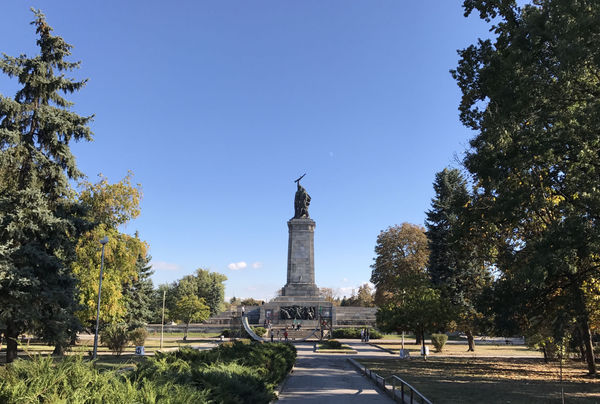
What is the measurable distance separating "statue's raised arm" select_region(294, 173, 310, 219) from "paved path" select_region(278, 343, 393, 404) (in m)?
33.3

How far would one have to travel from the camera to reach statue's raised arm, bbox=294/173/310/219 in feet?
178

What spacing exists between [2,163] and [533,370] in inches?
1015

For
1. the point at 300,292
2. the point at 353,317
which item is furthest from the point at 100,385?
the point at 353,317

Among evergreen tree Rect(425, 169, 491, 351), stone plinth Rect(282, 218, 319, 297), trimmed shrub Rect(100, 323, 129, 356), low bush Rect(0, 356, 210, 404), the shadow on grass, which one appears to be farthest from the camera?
stone plinth Rect(282, 218, 319, 297)

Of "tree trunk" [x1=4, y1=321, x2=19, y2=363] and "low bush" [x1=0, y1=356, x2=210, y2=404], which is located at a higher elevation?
"low bush" [x1=0, y1=356, x2=210, y2=404]

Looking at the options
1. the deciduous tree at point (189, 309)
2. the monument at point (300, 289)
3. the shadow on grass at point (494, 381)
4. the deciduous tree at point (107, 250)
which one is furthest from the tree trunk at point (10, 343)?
the monument at point (300, 289)

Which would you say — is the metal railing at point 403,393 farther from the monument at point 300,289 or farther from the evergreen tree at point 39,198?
the monument at point 300,289

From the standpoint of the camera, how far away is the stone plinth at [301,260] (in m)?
50.2

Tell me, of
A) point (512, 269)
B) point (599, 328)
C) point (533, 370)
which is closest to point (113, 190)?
point (512, 269)

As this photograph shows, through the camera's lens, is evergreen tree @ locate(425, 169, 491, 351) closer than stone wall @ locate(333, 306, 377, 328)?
Yes

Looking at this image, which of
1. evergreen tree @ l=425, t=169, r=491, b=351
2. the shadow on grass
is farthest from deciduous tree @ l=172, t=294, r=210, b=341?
the shadow on grass

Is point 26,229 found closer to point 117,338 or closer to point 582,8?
point 117,338

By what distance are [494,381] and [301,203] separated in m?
40.3

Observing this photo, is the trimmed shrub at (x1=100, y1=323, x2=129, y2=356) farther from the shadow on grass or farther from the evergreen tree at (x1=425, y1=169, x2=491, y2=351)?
the evergreen tree at (x1=425, y1=169, x2=491, y2=351)
